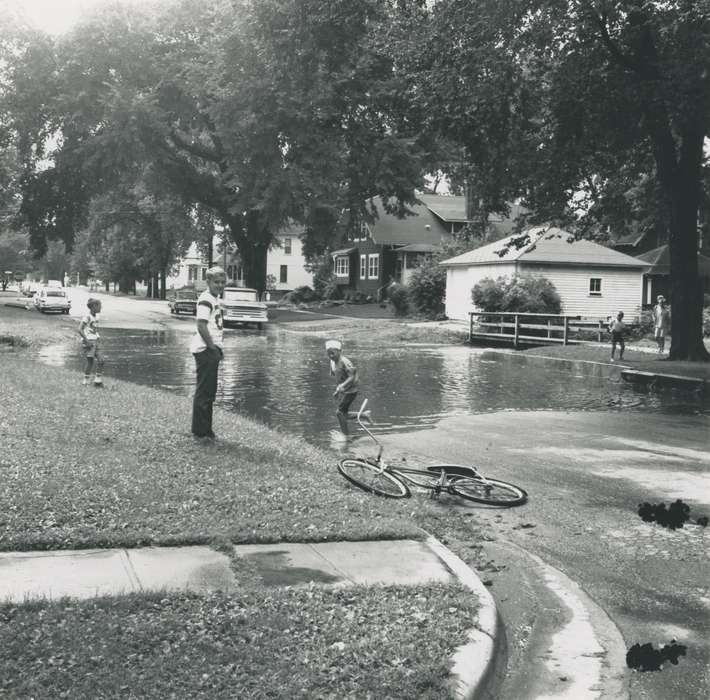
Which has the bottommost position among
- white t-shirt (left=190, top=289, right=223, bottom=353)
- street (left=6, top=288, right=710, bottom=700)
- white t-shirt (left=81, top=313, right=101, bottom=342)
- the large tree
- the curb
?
street (left=6, top=288, right=710, bottom=700)

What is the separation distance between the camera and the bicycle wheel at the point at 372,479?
8875mm

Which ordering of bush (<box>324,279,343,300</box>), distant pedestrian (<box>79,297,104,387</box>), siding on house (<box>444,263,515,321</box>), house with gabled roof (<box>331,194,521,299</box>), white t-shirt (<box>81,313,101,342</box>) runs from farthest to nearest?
bush (<box>324,279,343,300</box>)
house with gabled roof (<box>331,194,521,299</box>)
siding on house (<box>444,263,515,321</box>)
white t-shirt (<box>81,313,101,342</box>)
distant pedestrian (<box>79,297,104,387</box>)

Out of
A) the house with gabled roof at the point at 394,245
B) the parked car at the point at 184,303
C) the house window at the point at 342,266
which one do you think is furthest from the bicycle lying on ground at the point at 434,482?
Answer: the house window at the point at 342,266

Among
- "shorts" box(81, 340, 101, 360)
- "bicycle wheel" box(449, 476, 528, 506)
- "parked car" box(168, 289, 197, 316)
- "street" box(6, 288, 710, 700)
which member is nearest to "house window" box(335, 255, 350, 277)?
"parked car" box(168, 289, 197, 316)

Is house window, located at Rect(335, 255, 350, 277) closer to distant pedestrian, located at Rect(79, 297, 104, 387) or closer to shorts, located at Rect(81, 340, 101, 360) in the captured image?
distant pedestrian, located at Rect(79, 297, 104, 387)

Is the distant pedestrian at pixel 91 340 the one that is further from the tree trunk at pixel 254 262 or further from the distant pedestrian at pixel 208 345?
the tree trunk at pixel 254 262

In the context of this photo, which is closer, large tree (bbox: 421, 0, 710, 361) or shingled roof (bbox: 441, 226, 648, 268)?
large tree (bbox: 421, 0, 710, 361)

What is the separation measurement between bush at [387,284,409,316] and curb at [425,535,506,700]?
4766 cm

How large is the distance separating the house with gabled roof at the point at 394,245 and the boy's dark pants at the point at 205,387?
57.3m

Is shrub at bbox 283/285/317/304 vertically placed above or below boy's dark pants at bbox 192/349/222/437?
above

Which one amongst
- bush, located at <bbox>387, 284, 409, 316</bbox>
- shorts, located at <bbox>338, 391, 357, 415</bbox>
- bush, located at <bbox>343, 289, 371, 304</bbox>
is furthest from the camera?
bush, located at <bbox>343, 289, 371, 304</bbox>

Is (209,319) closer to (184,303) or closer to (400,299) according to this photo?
(400,299)

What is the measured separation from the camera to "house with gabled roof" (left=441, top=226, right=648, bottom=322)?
45375 mm

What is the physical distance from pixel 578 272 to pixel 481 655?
43.2 m
